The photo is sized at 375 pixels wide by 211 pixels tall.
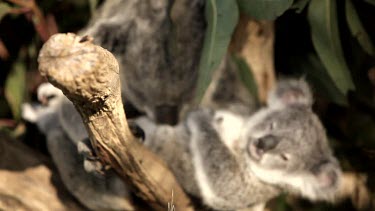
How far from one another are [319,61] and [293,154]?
0.59 m

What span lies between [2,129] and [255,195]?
3.80ft

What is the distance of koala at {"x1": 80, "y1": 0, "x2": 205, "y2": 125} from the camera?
2.07 metres

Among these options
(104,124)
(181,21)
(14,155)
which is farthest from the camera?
(14,155)

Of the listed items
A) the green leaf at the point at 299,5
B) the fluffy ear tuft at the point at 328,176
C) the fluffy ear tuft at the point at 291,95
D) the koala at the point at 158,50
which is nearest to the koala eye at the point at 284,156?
the fluffy ear tuft at the point at 328,176

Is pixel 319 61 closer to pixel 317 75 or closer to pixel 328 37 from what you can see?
pixel 317 75

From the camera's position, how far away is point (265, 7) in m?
1.75

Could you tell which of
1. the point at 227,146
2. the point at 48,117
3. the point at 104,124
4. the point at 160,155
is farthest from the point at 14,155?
the point at 104,124

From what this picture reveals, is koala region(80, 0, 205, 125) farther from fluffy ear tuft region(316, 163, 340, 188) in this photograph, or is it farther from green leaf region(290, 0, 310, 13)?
fluffy ear tuft region(316, 163, 340, 188)

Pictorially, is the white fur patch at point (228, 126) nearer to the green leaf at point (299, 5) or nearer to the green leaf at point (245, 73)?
the green leaf at point (245, 73)

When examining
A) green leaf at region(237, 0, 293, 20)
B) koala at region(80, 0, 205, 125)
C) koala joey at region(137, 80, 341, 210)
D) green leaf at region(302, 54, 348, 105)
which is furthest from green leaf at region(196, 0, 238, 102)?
green leaf at region(302, 54, 348, 105)

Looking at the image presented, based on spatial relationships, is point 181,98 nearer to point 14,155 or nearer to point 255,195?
point 255,195

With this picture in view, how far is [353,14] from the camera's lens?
82.2 inches

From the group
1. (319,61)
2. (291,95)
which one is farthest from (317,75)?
(291,95)

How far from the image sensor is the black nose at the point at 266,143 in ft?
6.61
